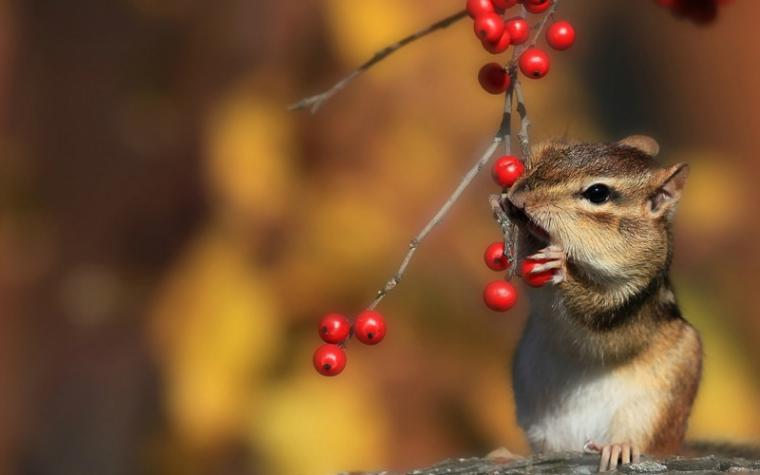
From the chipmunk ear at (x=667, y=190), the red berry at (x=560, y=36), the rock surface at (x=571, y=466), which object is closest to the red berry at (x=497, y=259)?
the red berry at (x=560, y=36)

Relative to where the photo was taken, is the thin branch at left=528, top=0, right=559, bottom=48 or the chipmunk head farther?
the chipmunk head

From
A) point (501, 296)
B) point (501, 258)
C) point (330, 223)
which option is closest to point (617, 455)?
point (501, 296)

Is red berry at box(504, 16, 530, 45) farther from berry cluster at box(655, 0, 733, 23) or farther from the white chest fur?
the white chest fur

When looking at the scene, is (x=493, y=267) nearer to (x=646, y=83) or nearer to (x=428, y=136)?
(x=428, y=136)

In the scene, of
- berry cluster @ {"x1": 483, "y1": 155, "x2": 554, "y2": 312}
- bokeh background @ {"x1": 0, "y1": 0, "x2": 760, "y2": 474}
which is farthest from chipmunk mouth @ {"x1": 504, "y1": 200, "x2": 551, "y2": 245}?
bokeh background @ {"x1": 0, "y1": 0, "x2": 760, "y2": 474}

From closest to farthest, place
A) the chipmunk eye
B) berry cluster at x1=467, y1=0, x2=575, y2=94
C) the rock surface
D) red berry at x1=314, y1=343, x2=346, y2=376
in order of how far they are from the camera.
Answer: berry cluster at x1=467, y1=0, x2=575, y2=94
red berry at x1=314, y1=343, x2=346, y2=376
the rock surface
the chipmunk eye

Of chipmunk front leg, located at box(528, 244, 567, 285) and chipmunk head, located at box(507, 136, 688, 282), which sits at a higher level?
chipmunk head, located at box(507, 136, 688, 282)

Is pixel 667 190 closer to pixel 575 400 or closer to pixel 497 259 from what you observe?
pixel 575 400
